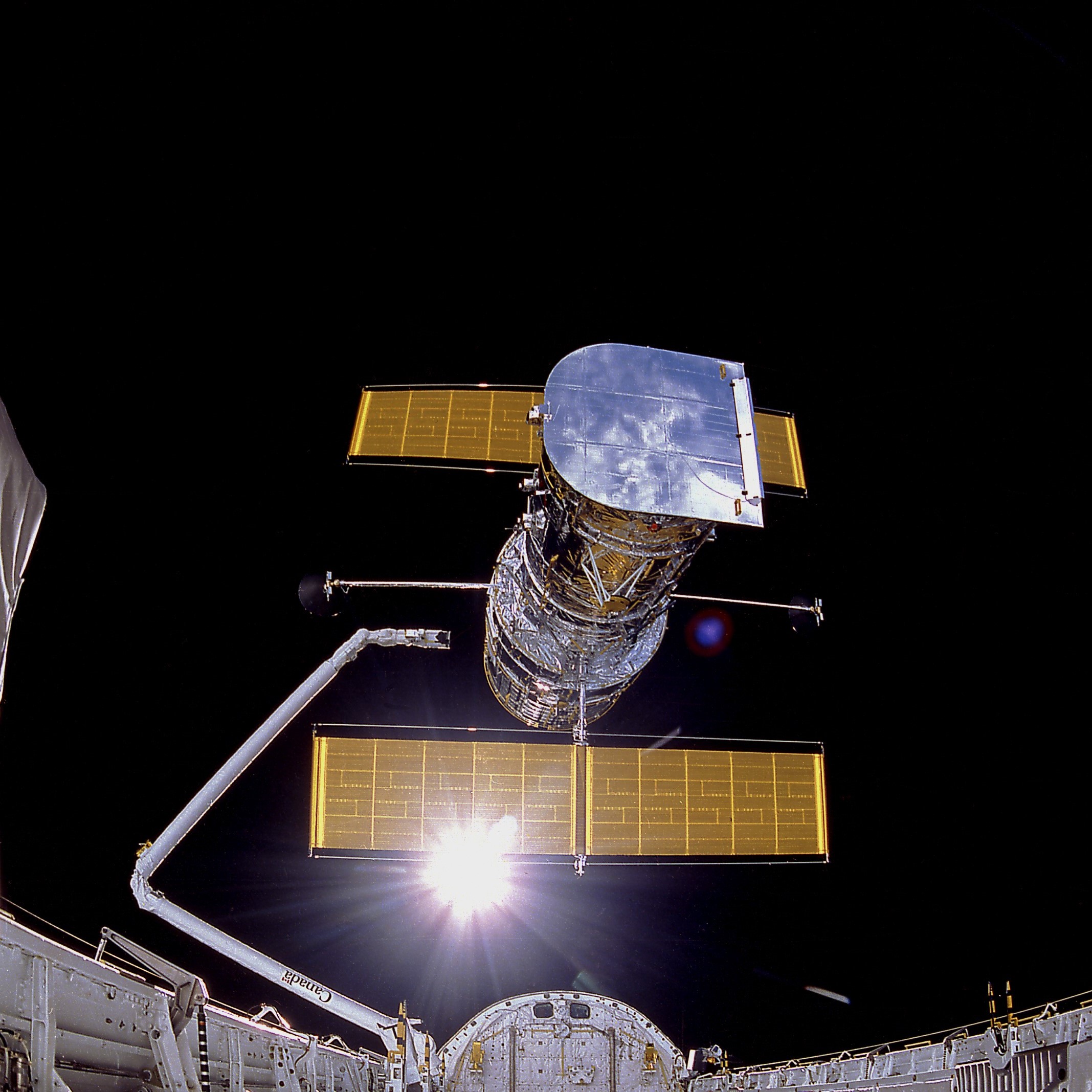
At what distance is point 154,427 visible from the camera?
7.79 m

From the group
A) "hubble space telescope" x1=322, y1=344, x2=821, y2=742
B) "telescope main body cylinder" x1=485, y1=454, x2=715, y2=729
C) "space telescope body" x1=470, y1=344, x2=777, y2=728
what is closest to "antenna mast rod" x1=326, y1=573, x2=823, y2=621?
"telescope main body cylinder" x1=485, y1=454, x2=715, y2=729

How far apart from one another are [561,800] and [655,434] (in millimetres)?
4386

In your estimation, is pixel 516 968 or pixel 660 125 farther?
pixel 516 968

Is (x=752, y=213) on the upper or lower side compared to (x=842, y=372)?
upper

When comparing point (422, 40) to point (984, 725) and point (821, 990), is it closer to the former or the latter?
point (984, 725)

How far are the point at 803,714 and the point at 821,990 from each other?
2.60 meters

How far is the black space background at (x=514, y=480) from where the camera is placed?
260 inches

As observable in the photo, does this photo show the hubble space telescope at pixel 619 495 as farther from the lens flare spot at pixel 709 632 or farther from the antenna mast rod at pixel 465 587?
the lens flare spot at pixel 709 632

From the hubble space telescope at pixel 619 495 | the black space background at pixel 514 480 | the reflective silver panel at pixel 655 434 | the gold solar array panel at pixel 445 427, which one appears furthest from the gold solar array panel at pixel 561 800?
the reflective silver panel at pixel 655 434

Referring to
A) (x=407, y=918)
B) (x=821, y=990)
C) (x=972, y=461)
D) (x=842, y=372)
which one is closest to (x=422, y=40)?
(x=842, y=372)

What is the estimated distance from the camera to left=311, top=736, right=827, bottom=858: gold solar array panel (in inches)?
291

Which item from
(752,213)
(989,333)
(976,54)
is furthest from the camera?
(989,333)

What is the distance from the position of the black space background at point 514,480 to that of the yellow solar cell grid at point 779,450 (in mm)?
365

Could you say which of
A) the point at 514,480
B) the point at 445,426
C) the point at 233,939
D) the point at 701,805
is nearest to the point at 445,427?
the point at 445,426
